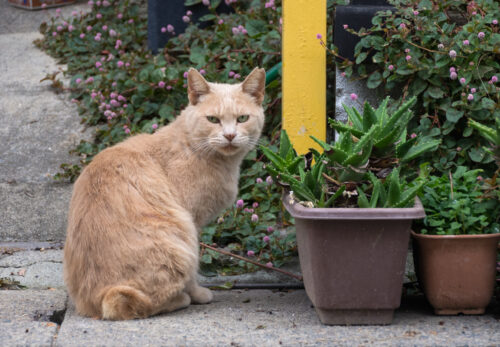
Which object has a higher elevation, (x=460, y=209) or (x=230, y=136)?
(x=230, y=136)

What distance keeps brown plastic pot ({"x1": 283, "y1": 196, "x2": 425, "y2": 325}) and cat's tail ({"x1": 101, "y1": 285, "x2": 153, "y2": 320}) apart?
805 millimetres

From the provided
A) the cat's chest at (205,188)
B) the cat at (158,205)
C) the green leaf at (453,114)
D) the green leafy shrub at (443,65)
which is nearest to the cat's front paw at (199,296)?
the cat at (158,205)

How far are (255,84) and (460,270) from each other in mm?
1420

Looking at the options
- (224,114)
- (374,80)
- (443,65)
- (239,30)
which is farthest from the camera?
(239,30)

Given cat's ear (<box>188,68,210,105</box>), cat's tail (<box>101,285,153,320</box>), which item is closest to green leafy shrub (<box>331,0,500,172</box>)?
cat's ear (<box>188,68,210,105</box>)

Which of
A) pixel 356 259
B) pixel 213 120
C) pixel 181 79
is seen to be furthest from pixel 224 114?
pixel 181 79

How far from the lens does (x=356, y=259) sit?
2830 mm

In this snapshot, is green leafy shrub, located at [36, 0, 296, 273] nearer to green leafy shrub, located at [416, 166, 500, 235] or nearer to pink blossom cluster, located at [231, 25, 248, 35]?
pink blossom cluster, located at [231, 25, 248, 35]

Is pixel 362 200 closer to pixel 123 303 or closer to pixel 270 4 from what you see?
pixel 123 303

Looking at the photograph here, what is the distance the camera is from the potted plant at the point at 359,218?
277cm

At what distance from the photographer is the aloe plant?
2785 millimetres

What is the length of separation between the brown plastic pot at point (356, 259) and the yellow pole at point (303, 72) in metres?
1.20

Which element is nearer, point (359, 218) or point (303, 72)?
point (359, 218)

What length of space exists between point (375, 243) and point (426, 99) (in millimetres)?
1299
